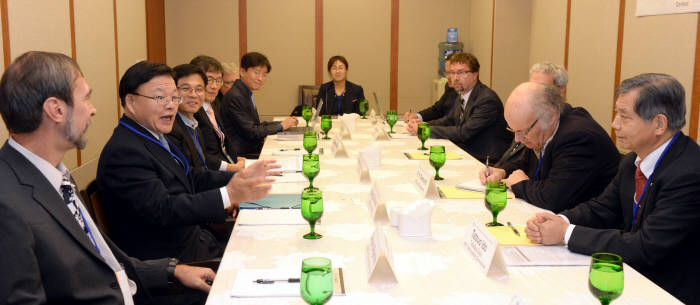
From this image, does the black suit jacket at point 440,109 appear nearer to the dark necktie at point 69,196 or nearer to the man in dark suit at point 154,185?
the man in dark suit at point 154,185

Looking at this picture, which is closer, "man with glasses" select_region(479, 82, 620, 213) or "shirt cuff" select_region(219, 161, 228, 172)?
"man with glasses" select_region(479, 82, 620, 213)

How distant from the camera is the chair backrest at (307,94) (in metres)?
8.59

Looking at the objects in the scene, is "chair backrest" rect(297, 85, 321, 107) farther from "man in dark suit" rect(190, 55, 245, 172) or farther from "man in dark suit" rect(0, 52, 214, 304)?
"man in dark suit" rect(0, 52, 214, 304)

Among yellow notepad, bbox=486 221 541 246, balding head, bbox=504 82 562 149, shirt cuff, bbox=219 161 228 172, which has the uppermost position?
balding head, bbox=504 82 562 149

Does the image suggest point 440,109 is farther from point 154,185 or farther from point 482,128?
point 154,185

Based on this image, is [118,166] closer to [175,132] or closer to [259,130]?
[175,132]

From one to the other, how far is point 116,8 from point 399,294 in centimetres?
630

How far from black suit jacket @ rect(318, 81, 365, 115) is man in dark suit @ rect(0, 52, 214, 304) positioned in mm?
5198

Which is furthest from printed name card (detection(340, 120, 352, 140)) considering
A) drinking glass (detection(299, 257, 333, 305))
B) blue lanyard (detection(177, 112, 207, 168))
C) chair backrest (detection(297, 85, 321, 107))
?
chair backrest (detection(297, 85, 321, 107))

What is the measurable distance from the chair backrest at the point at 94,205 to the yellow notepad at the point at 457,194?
140cm

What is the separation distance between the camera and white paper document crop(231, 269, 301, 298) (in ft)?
5.19

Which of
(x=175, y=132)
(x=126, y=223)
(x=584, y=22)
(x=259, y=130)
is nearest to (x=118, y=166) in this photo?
(x=126, y=223)

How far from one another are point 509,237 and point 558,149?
3.11 ft

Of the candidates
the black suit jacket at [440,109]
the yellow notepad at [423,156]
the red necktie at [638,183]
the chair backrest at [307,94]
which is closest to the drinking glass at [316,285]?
the red necktie at [638,183]
